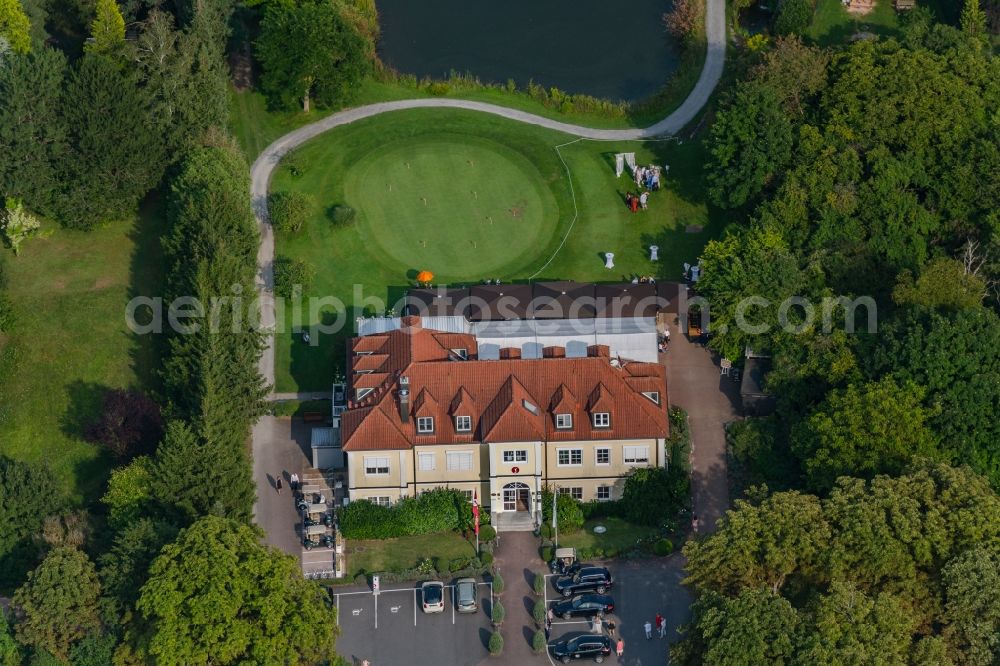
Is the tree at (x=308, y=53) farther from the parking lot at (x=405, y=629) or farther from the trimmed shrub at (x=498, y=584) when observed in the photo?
the trimmed shrub at (x=498, y=584)

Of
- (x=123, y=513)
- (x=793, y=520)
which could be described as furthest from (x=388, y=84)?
(x=793, y=520)

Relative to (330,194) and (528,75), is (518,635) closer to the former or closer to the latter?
(330,194)

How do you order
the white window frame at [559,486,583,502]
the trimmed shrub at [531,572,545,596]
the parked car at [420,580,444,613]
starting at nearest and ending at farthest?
the parked car at [420,580,444,613]
the trimmed shrub at [531,572,545,596]
the white window frame at [559,486,583,502]

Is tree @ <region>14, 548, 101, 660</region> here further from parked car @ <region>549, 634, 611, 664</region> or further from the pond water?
the pond water

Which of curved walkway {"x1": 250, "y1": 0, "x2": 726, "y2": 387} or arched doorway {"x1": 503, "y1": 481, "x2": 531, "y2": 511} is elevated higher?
curved walkway {"x1": 250, "y1": 0, "x2": 726, "y2": 387}

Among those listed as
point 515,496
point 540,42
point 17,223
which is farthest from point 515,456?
point 540,42

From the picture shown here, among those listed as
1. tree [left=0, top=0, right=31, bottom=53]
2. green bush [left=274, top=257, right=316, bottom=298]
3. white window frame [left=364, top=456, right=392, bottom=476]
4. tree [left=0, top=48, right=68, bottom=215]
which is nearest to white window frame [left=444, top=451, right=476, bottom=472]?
white window frame [left=364, top=456, right=392, bottom=476]
